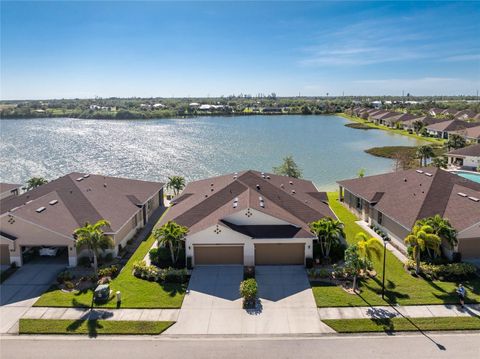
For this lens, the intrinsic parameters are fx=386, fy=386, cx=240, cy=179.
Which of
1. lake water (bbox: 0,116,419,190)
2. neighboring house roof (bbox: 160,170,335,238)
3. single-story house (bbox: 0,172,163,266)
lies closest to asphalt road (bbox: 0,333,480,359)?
neighboring house roof (bbox: 160,170,335,238)

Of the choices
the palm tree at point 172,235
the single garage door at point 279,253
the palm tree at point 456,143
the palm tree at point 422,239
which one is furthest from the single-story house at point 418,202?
the palm tree at point 456,143

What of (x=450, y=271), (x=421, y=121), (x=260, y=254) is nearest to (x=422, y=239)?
(x=450, y=271)

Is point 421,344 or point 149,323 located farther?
point 149,323

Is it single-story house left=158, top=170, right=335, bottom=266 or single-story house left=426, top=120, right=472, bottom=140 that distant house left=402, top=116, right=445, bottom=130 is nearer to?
single-story house left=426, top=120, right=472, bottom=140

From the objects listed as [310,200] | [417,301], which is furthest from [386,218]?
[417,301]

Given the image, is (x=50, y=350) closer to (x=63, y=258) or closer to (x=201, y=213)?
(x=63, y=258)

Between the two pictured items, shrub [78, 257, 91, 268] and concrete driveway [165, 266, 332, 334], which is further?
shrub [78, 257, 91, 268]
